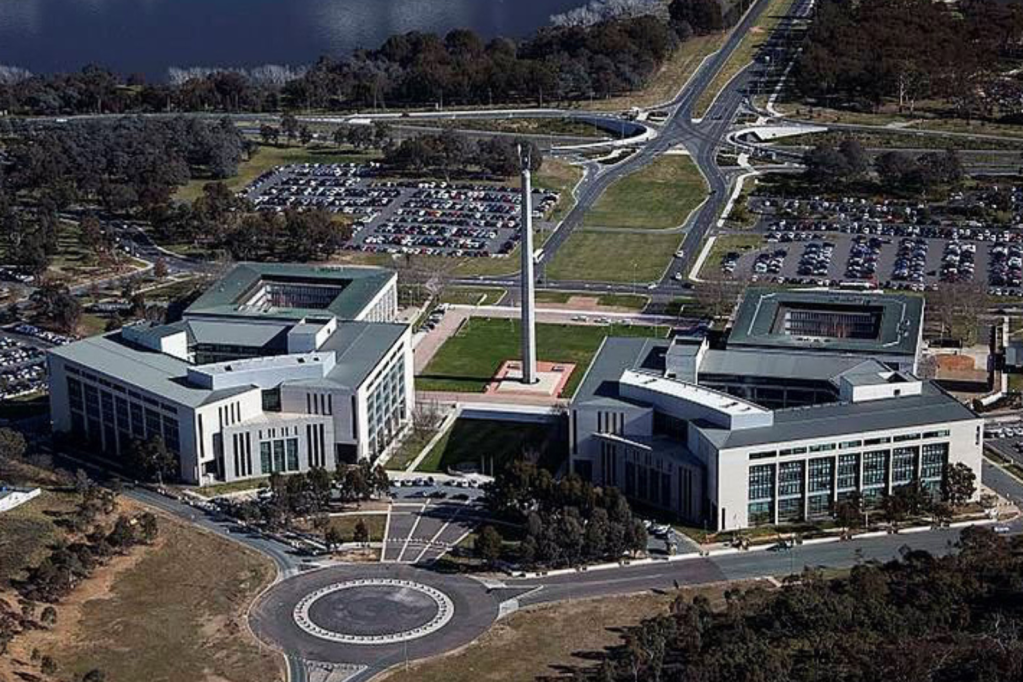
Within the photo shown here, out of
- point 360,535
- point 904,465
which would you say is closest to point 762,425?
point 904,465

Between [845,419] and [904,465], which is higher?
[845,419]

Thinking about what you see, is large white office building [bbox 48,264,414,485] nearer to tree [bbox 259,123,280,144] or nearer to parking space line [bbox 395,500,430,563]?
parking space line [bbox 395,500,430,563]

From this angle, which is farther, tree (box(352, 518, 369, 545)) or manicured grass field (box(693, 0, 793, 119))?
manicured grass field (box(693, 0, 793, 119))

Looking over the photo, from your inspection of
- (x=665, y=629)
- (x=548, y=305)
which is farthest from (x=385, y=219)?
(x=665, y=629)

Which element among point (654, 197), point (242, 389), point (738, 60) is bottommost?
point (242, 389)

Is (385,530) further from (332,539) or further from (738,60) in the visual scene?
(738,60)

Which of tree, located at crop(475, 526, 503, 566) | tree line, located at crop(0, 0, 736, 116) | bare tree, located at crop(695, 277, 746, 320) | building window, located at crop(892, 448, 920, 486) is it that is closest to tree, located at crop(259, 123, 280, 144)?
tree line, located at crop(0, 0, 736, 116)

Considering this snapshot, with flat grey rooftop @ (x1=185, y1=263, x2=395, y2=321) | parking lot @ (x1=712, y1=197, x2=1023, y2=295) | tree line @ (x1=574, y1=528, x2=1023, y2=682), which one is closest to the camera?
tree line @ (x1=574, y1=528, x2=1023, y2=682)
